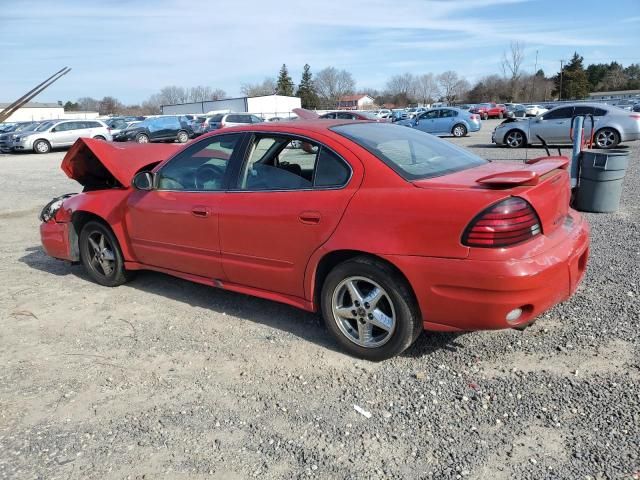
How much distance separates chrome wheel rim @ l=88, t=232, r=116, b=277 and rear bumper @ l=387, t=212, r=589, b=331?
322cm

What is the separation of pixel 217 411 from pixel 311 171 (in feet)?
5.56

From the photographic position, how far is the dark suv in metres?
29.3

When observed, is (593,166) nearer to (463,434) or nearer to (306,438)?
(463,434)

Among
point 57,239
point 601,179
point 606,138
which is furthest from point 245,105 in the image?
point 57,239

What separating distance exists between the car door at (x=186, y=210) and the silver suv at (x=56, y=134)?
2391cm

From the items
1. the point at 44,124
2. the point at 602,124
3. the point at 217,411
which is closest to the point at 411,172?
the point at 217,411

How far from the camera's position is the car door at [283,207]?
136 inches

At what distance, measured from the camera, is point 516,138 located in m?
17.7

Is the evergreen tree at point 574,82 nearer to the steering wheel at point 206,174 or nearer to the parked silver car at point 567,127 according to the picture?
the parked silver car at point 567,127

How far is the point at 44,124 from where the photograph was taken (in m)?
28.2

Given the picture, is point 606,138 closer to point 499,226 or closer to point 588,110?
point 588,110

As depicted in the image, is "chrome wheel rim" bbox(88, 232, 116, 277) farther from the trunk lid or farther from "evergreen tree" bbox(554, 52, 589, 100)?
"evergreen tree" bbox(554, 52, 589, 100)

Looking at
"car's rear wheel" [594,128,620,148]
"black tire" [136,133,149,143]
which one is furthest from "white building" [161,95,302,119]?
"car's rear wheel" [594,128,620,148]

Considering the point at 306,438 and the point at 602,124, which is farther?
the point at 602,124
